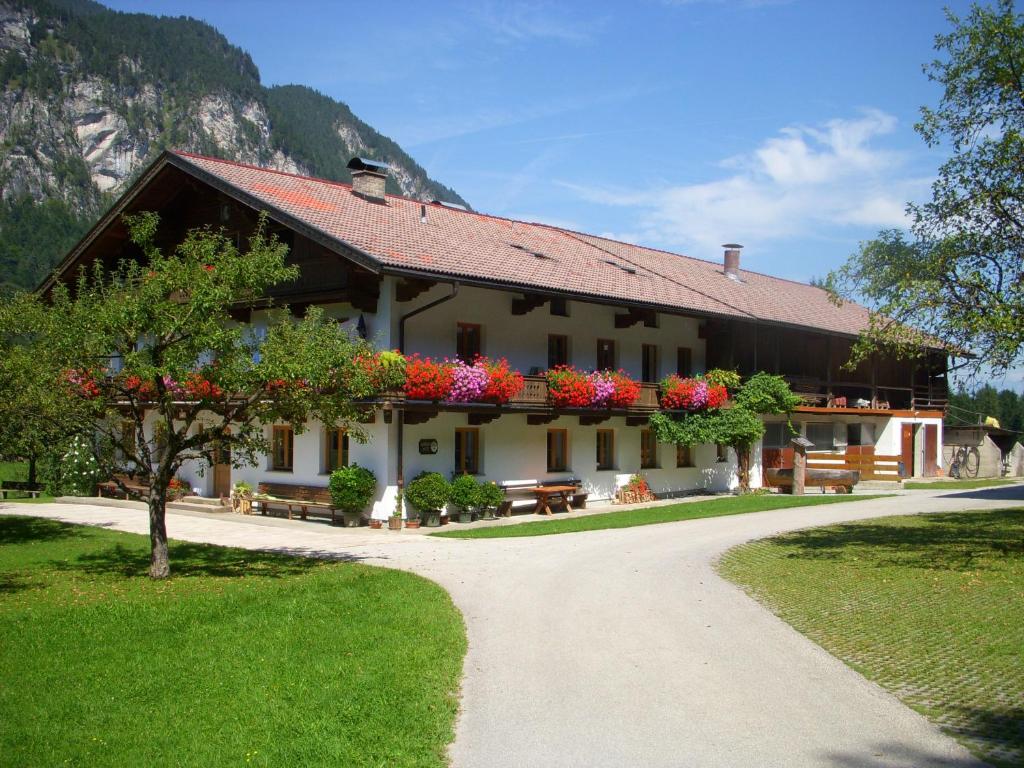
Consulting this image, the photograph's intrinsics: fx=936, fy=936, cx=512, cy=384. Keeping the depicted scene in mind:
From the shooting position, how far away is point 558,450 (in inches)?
1045

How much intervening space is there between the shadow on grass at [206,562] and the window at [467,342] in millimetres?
8190

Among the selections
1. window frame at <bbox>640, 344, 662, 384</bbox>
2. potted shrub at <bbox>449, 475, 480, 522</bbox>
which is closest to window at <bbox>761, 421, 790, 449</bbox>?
window frame at <bbox>640, 344, 662, 384</bbox>

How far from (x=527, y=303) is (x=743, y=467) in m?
10.6

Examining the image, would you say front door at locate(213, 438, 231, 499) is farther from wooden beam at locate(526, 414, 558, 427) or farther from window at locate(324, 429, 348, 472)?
wooden beam at locate(526, 414, 558, 427)

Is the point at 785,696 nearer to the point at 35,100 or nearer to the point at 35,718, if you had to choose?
the point at 35,718

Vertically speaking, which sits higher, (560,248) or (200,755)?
(560,248)

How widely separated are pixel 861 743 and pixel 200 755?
449 cm

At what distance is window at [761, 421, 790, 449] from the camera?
35531 millimetres

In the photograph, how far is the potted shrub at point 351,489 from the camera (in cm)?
2108

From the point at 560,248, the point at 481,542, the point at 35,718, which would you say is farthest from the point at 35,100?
the point at 35,718

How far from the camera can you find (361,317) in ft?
72.4

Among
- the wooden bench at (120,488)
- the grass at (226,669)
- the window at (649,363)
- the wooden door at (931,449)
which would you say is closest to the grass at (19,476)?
the wooden bench at (120,488)

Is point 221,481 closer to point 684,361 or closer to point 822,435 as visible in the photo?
point 684,361

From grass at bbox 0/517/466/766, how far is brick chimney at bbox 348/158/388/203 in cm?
1553
